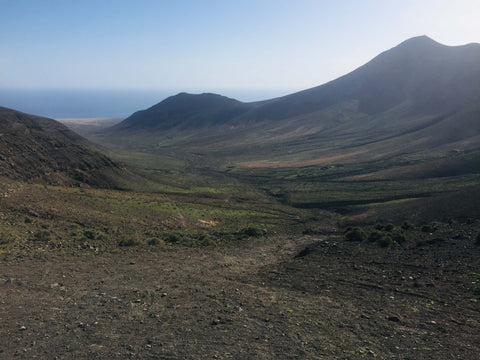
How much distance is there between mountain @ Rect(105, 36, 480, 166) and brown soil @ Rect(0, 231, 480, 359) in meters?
75.1

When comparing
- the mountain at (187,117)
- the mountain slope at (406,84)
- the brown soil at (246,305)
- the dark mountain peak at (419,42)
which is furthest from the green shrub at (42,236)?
the dark mountain peak at (419,42)

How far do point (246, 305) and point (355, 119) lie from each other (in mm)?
140437

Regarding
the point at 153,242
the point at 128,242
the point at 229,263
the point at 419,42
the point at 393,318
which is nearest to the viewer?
the point at 393,318

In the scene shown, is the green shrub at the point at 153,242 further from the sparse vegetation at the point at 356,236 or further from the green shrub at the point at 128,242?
the sparse vegetation at the point at 356,236

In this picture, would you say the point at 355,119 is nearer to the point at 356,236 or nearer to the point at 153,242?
the point at 356,236

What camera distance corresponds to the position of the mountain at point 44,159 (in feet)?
132

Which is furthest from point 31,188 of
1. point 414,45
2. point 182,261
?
point 414,45

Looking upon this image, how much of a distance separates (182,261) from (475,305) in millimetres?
14043

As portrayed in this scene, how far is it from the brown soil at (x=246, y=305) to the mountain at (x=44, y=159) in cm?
2560

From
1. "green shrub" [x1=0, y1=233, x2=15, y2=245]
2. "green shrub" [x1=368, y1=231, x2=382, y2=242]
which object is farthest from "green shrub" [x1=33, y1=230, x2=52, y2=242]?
"green shrub" [x1=368, y1=231, x2=382, y2=242]

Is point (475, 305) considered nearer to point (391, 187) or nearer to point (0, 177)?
point (0, 177)

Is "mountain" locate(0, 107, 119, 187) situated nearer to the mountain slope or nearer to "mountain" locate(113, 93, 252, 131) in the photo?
the mountain slope

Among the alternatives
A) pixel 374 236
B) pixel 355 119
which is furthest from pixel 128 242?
pixel 355 119

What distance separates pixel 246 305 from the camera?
1371 centimetres
